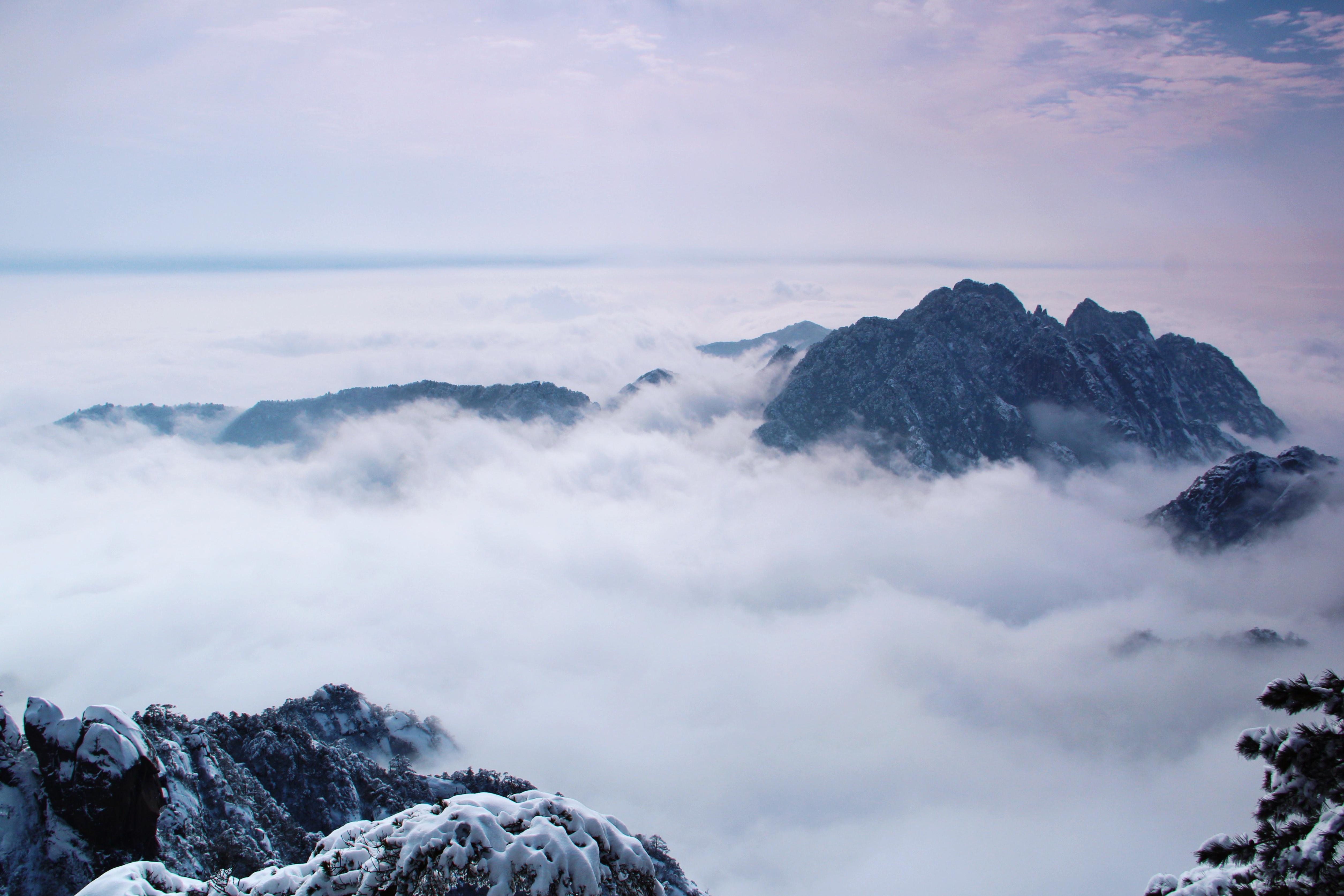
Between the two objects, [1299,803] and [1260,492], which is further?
[1260,492]

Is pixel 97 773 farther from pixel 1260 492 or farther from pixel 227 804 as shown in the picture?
pixel 1260 492

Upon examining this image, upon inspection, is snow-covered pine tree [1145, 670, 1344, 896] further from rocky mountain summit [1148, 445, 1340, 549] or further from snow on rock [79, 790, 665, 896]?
rocky mountain summit [1148, 445, 1340, 549]

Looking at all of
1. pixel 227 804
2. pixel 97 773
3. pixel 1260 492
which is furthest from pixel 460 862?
pixel 1260 492

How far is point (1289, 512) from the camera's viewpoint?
17988 centimetres

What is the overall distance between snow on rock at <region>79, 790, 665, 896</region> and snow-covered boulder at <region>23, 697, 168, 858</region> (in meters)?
20.6

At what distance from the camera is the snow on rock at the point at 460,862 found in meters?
19.1

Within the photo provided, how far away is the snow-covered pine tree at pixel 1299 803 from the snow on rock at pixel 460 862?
16042 mm

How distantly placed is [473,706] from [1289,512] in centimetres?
23842

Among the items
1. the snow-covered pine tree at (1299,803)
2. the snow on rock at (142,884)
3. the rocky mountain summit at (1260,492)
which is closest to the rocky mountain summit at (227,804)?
the snow on rock at (142,884)

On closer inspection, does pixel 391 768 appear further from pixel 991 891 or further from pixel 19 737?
pixel 991 891

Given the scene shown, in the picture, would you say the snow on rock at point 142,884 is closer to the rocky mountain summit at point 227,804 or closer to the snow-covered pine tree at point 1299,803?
the rocky mountain summit at point 227,804

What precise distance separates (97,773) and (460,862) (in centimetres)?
3169

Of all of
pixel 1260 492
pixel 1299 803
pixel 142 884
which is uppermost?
pixel 1299 803

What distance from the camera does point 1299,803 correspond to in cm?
1246
